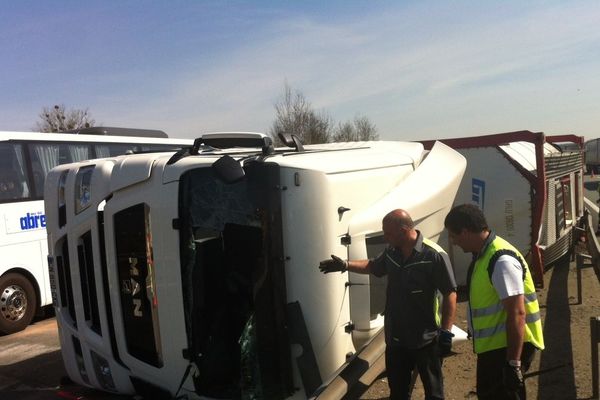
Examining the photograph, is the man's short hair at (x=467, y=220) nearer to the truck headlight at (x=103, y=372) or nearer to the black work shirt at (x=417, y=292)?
the black work shirt at (x=417, y=292)

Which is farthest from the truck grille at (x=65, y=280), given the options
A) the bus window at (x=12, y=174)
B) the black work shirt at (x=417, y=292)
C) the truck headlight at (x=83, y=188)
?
the bus window at (x=12, y=174)

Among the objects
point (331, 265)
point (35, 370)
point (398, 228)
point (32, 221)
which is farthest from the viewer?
point (32, 221)

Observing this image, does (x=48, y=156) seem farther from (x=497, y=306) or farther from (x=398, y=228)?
(x=497, y=306)

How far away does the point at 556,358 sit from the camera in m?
5.04

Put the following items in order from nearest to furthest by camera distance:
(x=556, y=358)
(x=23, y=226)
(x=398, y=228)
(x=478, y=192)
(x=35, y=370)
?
(x=398, y=228), (x=556, y=358), (x=35, y=370), (x=478, y=192), (x=23, y=226)

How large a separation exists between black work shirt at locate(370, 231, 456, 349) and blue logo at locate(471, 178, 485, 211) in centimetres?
429

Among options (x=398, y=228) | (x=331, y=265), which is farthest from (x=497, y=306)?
(x=331, y=265)

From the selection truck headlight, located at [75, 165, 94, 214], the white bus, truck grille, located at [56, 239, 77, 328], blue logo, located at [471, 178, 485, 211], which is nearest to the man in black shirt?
truck headlight, located at [75, 165, 94, 214]

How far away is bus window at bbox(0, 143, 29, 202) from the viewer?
796cm

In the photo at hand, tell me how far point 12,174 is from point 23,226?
34.2 inches

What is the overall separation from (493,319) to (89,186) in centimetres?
288

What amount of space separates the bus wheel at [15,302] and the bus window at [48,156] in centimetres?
146

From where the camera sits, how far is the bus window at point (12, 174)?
7965mm

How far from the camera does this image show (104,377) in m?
3.70
